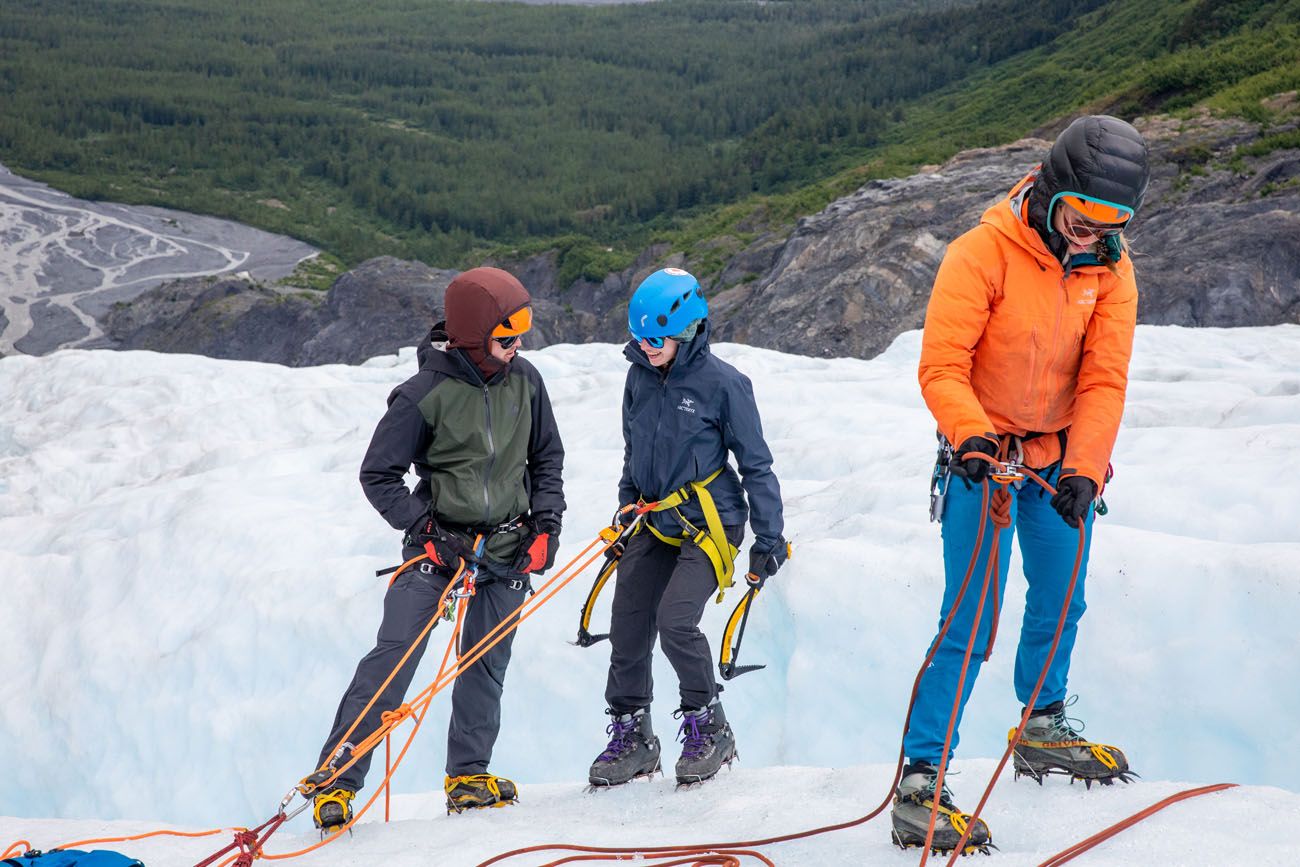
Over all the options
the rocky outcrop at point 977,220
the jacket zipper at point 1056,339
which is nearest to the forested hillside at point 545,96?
the rocky outcrop at point 977,220

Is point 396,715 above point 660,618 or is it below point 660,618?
below

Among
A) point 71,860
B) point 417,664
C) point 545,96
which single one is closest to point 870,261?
point 417,664

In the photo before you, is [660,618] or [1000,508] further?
[660,618]

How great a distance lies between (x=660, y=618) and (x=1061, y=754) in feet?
5.47

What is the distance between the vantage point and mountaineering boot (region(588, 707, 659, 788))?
4617 millimetres

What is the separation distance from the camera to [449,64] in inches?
5162

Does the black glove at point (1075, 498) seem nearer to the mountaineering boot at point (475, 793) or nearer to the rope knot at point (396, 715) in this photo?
the rope knot at point (396, 715)

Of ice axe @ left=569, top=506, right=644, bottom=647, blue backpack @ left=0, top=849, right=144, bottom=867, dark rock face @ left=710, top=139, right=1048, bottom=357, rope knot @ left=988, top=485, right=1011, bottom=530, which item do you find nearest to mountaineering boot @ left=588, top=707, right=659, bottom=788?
ice axe @ left=569, top=506, right=644, bottom=647

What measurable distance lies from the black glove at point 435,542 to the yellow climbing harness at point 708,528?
3.00 ft

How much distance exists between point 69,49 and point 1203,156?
447ft

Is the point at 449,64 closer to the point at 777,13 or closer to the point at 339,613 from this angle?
the point at 777,13

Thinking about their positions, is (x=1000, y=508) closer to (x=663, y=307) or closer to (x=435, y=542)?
(x=663, y=307)

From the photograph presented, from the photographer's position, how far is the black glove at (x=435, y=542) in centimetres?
437

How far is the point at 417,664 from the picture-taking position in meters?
4.60
